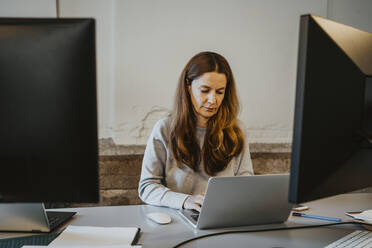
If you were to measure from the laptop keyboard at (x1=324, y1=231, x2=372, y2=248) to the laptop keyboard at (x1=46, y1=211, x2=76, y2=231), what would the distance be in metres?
0.73

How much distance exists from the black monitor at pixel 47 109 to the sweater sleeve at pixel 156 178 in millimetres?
546

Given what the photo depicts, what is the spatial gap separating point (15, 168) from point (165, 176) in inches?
34.0

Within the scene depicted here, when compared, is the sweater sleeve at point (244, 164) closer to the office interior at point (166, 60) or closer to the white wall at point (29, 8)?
the office interior at point (166, 60)

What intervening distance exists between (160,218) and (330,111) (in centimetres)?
60

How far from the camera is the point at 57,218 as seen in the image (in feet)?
3.42

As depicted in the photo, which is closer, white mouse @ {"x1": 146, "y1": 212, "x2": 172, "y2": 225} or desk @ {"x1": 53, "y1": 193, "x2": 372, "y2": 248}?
desk @ {"x1": 53, "y1": 193, "x2": 372, "y2": 248}

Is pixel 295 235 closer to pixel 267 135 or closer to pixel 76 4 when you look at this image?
pixel 267 135

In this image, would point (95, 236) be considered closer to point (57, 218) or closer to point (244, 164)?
point (57, 218)

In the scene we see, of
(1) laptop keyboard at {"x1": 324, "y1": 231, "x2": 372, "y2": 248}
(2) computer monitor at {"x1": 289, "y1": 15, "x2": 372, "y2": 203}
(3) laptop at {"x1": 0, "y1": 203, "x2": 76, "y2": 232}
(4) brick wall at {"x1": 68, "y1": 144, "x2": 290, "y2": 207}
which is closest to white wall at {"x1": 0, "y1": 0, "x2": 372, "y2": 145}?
(4) brick wall at {"x1": 68, "y1": 144, "x2": 290, "y2": 207}

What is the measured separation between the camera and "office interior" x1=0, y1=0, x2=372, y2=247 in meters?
1.93

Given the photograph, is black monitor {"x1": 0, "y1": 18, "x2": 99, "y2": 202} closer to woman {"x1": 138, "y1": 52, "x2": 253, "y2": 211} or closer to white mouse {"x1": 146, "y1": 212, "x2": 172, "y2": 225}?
white mouse {"x1": 146, "y1": 212, "x2": 172, "y2": 225}

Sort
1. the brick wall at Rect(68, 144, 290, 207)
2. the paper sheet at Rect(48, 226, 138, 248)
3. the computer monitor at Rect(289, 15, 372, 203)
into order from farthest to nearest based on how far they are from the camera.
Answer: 1. the brick wall at Rect(68, 144, 290, 207)
2. the paper sheet at Rect(48, 226, 138, 248)
3. the computer monitor at Rect(289, 15, 372, 203)

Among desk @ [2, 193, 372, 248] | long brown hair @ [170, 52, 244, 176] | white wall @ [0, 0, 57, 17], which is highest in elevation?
white wall @ [0, 0, 57, 17]

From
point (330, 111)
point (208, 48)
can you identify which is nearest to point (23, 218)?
point (330, 111)
